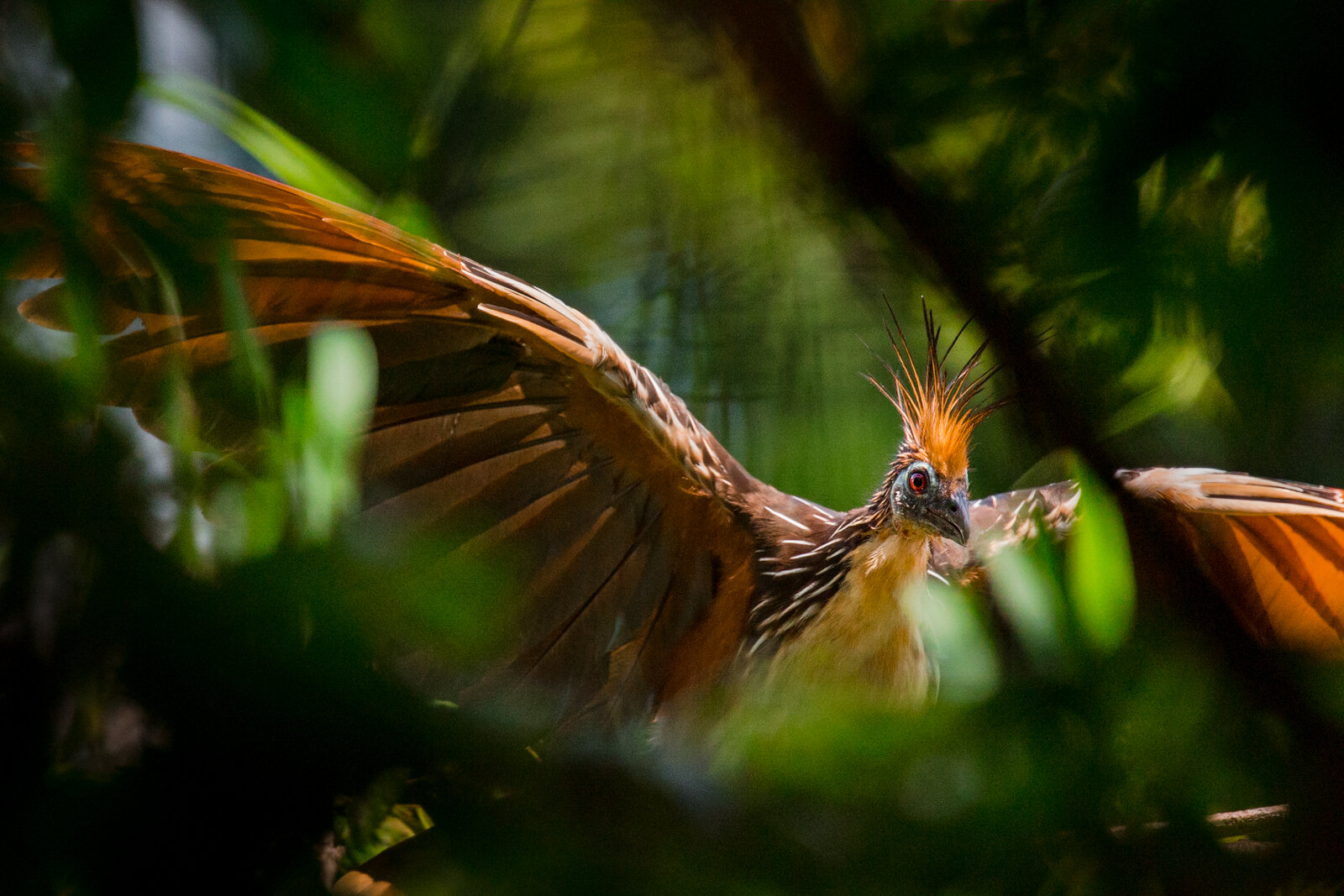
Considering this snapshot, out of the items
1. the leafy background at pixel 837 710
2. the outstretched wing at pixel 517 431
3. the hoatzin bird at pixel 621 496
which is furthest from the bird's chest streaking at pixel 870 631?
the leafy background at pixel 837 710

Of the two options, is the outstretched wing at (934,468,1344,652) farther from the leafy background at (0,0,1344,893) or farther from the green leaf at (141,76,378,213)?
the green leaf at (141,76,378,213)

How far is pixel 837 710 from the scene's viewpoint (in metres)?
0.84

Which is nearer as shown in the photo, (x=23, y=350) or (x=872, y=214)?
(x=23, y=350)

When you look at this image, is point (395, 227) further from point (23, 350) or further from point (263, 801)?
point (263, 801)

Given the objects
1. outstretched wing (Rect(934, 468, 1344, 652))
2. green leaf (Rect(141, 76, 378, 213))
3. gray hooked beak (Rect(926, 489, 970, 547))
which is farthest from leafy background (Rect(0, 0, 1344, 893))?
gray hooked beak (Rect(926, 489, 970, 547))

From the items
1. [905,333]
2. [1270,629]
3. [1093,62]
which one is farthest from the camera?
[905,333]

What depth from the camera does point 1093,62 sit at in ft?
2.52

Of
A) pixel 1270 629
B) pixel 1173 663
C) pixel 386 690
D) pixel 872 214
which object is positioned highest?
pixel 872 214

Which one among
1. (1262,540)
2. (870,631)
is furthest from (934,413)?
(1262,540)

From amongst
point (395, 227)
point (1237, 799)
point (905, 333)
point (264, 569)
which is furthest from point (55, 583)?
point (905, 333)

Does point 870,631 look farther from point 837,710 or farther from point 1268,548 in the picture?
point 837,710

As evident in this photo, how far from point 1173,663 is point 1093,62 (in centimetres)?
57

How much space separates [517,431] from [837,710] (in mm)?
991

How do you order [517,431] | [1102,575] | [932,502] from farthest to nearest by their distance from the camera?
1. [932,502]
2. [517,431]
3. [1102,575]
